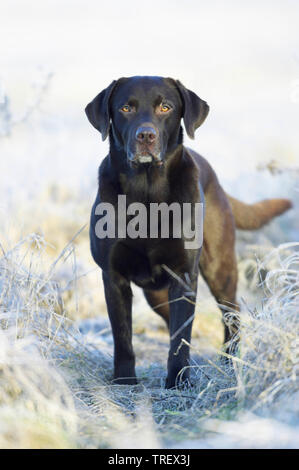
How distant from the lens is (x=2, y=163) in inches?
316

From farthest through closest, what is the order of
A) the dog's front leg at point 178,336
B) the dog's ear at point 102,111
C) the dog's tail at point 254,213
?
the dog's tail at point 254,213 → the dog's ear at point 102,111 → the dog's front leg at point 178,336

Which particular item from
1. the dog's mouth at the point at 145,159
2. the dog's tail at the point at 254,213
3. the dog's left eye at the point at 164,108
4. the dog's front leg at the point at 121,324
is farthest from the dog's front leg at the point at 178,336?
the dog's tail at the point at 254,213

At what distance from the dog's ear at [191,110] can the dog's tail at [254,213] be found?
1.19 m

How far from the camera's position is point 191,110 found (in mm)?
3523

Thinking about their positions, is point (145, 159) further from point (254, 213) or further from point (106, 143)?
point (106, 143)

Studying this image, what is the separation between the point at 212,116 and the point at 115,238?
1151 centimetres

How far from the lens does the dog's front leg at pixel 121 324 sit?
3.52 metres

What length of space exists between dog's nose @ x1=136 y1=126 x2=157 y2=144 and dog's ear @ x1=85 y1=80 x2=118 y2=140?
1.04ft

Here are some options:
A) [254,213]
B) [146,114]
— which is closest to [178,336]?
[146,114]

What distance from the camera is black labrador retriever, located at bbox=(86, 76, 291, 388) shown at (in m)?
3.35

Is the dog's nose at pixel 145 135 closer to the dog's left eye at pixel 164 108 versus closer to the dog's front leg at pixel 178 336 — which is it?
the dog's left eye at pixel 164 108

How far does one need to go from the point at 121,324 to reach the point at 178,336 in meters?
0.34

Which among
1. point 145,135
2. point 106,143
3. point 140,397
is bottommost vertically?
point 140,397

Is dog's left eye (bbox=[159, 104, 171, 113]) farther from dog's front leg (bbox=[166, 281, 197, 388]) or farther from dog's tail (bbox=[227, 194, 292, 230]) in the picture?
dog's tail (bbox=[227, 194, 292, 230])
